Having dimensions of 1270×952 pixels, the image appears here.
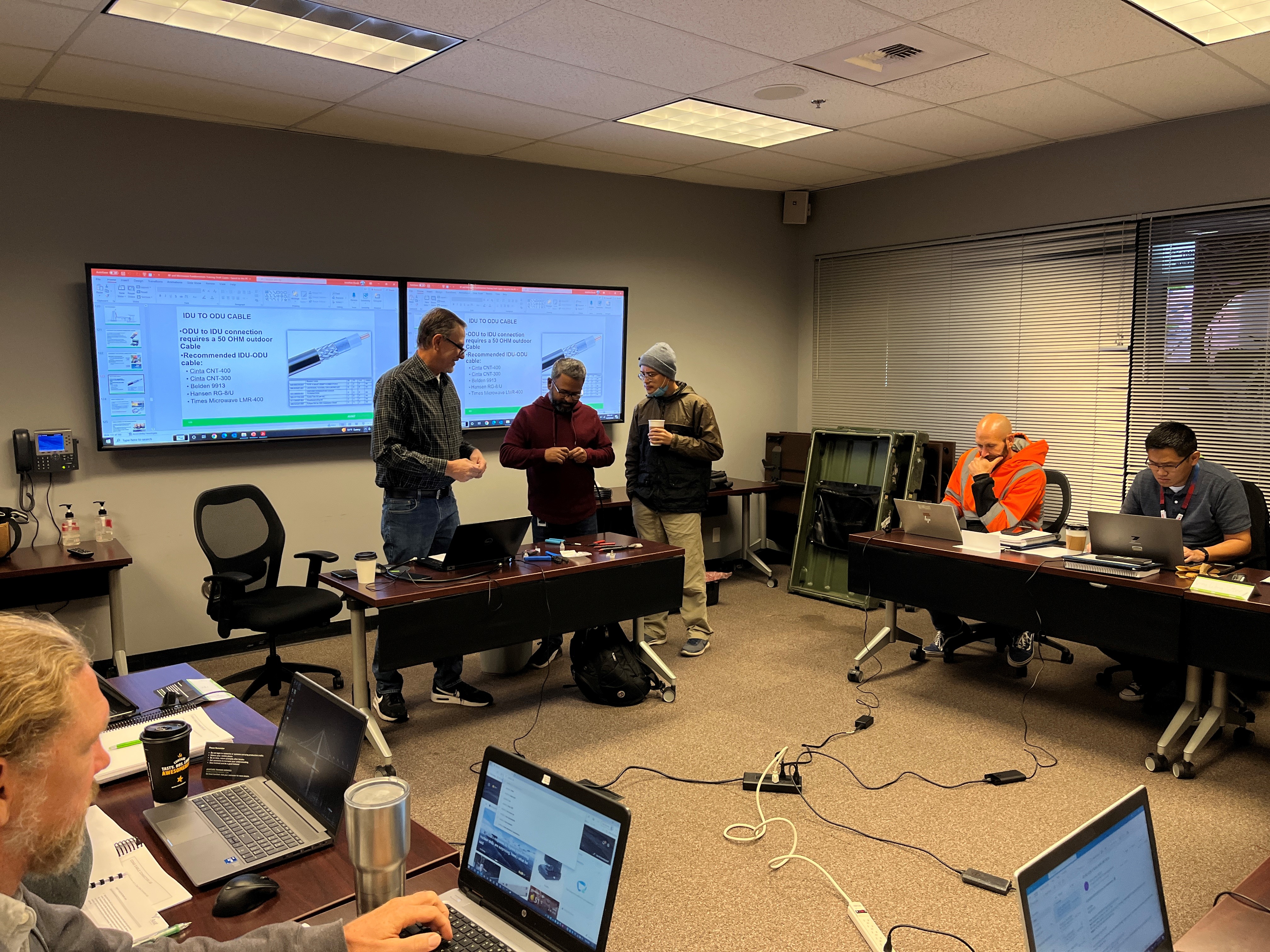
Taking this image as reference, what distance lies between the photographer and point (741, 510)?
6852 mm

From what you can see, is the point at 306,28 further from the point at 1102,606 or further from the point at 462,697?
the point at 1102,606

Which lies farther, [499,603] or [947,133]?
[947,133]

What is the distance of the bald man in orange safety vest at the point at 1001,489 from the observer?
4.43m

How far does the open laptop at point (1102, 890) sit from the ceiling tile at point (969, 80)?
3.27 meters

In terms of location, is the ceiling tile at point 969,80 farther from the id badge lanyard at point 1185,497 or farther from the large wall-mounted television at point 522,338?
the large wall-mounted television at point 522,338

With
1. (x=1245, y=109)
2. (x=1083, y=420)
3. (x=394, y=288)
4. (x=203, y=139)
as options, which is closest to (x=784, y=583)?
(x=1083, y=420)

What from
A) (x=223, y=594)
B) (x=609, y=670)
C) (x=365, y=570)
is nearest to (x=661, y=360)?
(x=609, y=670)

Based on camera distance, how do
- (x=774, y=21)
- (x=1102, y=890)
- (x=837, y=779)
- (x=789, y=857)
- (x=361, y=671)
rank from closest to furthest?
(x=1102, y=890) → (x=789, y=857) → (x=774, y=21) → (x=837, y=779) → (x=361, y=671)

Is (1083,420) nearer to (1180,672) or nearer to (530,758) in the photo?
(1180,672)

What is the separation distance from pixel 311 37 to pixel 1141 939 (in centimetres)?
365

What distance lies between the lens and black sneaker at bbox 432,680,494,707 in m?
4.05

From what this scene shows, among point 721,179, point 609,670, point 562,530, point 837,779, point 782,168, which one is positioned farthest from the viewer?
point 721,179

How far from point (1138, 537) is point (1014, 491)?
93 cm

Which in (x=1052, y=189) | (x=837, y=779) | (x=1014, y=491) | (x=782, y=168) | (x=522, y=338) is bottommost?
(x=837, y=779)
